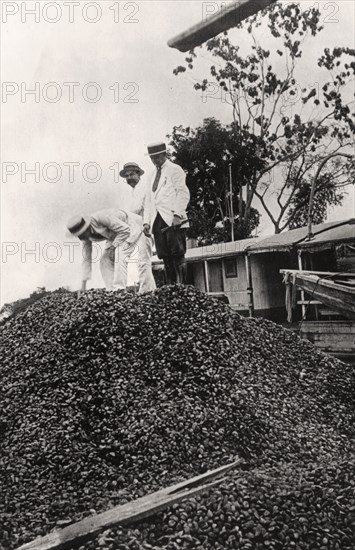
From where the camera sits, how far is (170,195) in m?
7.13

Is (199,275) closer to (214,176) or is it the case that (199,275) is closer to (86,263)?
(214,176)

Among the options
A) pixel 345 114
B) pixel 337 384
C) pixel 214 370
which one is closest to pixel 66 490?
pixel 214 370

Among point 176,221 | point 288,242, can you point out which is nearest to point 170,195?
point 176,221

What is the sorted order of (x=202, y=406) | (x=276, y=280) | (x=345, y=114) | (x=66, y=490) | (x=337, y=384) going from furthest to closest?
(x=345, y=114) < (x=276, y=280) < (x=337, y=384) < (x=202, y=406) < (x=66, y=490)

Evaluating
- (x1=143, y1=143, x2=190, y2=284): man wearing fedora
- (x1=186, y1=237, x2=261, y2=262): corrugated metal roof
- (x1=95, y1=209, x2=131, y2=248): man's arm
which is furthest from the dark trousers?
(x1=186, y1=237, x2=261, y2=262): corrugated metal roof

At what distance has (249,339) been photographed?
6.31 m

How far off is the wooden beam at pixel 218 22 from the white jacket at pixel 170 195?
457cm

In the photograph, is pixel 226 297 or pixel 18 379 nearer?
pixel 18 379

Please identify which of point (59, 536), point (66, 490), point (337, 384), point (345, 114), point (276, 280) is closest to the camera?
point (59, 536)

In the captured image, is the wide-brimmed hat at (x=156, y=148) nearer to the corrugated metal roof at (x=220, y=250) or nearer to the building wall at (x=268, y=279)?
the corrugated metal roof at (x=220, y=250)

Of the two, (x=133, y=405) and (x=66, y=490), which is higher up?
(x=133, y=405)

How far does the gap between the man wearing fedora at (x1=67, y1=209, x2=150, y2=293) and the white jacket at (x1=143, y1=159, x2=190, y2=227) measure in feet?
1.26

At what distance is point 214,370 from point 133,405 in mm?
881

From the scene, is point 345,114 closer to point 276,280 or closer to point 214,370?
point 276,280
